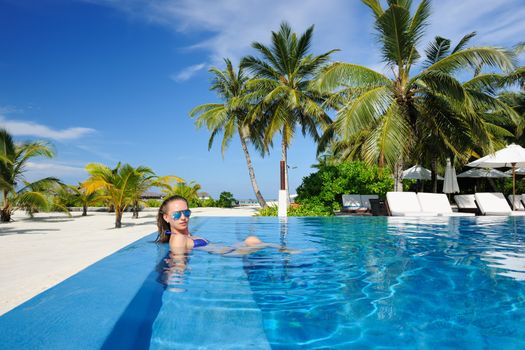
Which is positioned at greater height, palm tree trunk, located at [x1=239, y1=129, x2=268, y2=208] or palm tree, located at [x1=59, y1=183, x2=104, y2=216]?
palm tree trunk, located at [x1=239, y1=129, x2=268, y2=208]

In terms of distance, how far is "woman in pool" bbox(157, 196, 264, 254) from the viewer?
14.8 feet

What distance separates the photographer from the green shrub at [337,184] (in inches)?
637

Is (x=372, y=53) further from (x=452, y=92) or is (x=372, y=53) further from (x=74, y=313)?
(x=74, y=313)

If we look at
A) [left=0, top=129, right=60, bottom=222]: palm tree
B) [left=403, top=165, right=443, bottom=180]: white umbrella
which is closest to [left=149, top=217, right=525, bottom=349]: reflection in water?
[left=0, top=129, right=60, bottom=222]: palm tree

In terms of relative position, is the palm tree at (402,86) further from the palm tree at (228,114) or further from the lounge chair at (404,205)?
the palm tree at (228,114)

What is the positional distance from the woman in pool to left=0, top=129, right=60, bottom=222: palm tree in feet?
34.5

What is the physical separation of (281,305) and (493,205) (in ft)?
44.7

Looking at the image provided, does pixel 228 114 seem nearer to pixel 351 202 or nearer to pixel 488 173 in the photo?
pixel 351 202

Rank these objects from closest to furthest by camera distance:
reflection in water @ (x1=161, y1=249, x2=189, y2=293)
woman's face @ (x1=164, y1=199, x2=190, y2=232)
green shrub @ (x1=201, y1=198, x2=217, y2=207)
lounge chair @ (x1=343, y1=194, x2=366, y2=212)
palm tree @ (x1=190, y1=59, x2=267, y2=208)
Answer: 1. reflection in water @ (x1=161, y1=249, x2=189, y2=293)
2. woman's face @ (x1=164, y1=199, x2=190, y2=232)
3. lounge chair @ (x1=343, y1=194, x2=366, y2=212)
4. palm tree @ (x1=190, y1=59, x2=267, y2=208)
5. green shrub @ (x1=201, y1=198, x2=217, y2=207)

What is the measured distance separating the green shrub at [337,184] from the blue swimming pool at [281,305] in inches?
456

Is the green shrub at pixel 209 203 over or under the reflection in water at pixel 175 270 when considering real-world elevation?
over

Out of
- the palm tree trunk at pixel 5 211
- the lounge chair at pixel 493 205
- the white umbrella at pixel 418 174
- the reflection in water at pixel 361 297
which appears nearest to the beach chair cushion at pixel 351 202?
the lounge chair at pixel 493 205

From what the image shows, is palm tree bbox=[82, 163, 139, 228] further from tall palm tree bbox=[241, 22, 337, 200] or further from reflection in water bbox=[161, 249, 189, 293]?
tall palm tree bbox=[241, 22, 337, 200]

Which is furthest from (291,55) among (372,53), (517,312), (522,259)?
(517,312)
